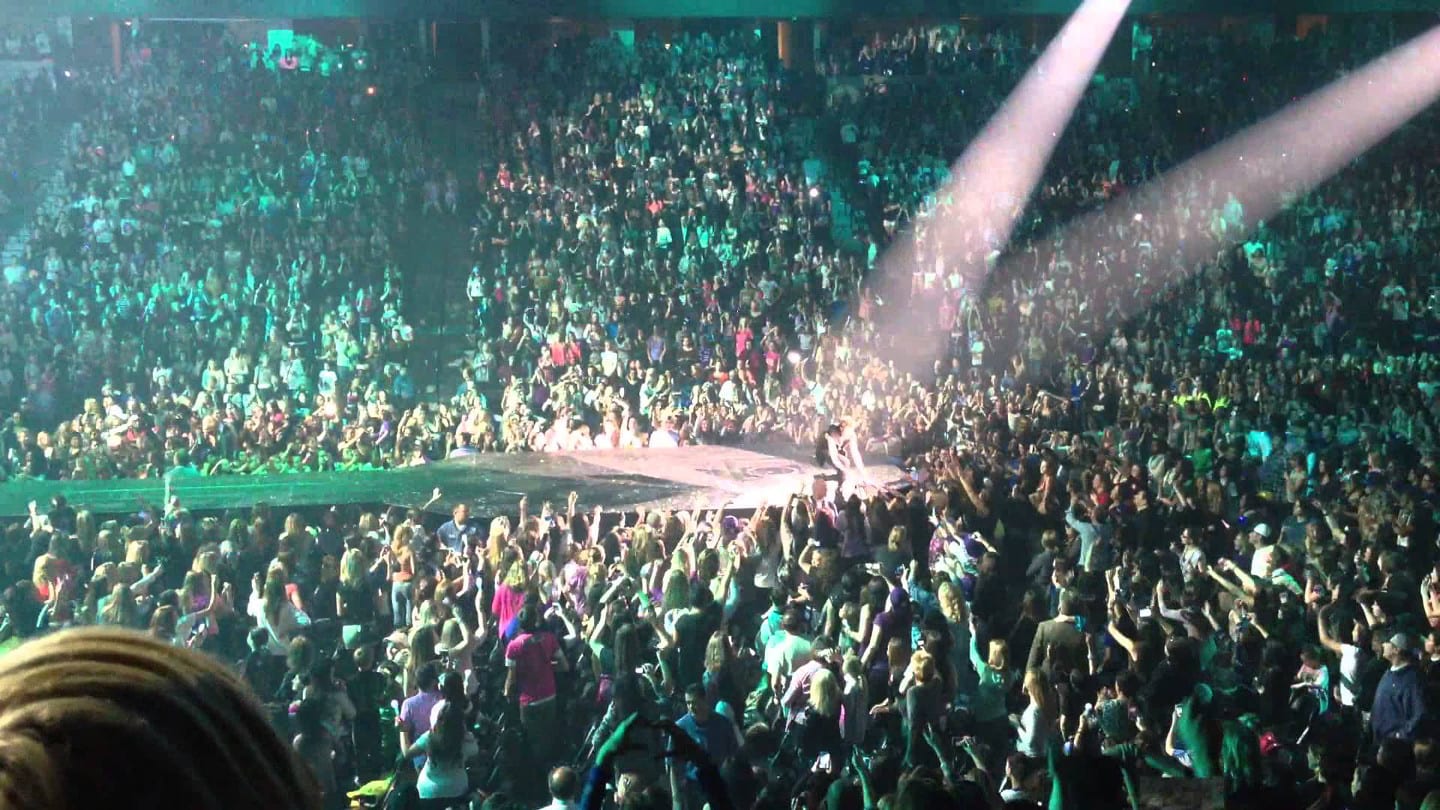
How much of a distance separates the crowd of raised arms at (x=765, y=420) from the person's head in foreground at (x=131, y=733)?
91 cm

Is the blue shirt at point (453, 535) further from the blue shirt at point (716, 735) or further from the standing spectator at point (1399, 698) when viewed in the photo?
the standing spectator at point (1399, 698)

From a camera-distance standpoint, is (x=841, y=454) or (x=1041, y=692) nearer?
(x=1041, y=692)

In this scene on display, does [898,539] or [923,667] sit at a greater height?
[898,539]

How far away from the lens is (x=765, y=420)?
15273 mm

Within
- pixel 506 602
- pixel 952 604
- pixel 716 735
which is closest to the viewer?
pixel 716 735

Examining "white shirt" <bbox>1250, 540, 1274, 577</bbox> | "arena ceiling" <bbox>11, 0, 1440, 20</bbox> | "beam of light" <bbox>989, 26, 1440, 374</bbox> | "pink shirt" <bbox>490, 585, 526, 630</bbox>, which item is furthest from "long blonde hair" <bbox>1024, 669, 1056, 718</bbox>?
"arena ceiling" <bbox>11, 0, 1440, 20</bbox>

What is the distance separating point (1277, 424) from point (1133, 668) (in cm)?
785

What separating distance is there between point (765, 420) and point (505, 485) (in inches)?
148

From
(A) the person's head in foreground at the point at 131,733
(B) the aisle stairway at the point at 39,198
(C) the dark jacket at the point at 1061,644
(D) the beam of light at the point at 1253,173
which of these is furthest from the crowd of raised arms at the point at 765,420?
(A) the person's head in foreground at the point at 131,733

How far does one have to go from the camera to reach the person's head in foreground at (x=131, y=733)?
0.72 m

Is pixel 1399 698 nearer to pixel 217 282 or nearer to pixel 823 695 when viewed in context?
pixel 823 695

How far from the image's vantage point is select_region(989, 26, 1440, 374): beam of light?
1978cm

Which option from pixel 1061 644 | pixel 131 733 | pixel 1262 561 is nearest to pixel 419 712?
A: pixel 1061 644

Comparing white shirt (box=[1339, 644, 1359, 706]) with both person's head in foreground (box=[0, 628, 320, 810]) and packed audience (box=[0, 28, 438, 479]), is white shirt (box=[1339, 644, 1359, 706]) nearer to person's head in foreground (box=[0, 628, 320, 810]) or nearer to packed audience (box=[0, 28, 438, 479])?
person's head in foreground (box=[0, 628, 320, 810])
